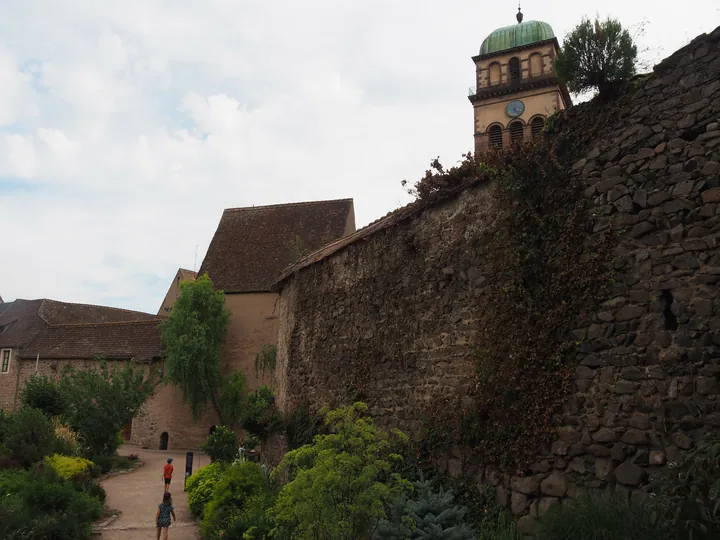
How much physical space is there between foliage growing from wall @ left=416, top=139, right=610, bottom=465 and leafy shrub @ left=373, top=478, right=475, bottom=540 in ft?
2.35

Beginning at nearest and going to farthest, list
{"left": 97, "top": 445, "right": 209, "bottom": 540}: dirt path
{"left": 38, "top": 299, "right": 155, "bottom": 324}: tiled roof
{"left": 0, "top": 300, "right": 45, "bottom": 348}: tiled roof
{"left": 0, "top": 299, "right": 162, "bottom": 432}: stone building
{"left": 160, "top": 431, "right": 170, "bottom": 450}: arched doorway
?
{"left": 97, "top": 445, "right": 209, "bottom": 540}: dirt path
{"left": 160, "top": 431, "right": 170, "bottom": 450}: arched doorway
{"left": 0, "top": 299, "right": 162, "bottom": 432}: stone building
{"left": 0, "top": 300, "right": 45, "bottom": 348}: tiled roof
{"left": 38, "top": 299, "right": 155, "bottom": 324}: tiled roof

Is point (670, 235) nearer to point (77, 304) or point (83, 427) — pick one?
point (83, 427)

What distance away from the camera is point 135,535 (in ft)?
38.5

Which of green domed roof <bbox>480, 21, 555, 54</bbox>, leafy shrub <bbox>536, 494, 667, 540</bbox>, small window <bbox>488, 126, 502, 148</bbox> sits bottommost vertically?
leafy shrub <bbox>536, 494, 667, 540</bbox>

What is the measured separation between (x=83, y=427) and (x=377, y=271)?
50.1 feet

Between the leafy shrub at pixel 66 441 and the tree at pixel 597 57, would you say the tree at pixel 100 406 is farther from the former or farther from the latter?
the tree at pixel 597 57

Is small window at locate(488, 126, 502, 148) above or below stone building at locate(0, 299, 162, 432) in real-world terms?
above

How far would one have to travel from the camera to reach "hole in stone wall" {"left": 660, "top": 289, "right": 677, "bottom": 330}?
505 centimetres

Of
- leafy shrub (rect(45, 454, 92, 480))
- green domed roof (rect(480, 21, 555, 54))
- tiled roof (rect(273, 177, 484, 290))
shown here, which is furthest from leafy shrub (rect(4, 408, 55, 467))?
green domed roof (rect(480, 21, 555, 54))

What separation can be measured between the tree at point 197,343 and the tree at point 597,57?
2020 cm

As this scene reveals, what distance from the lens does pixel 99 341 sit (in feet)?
94.3

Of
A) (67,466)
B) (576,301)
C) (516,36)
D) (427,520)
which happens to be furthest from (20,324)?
(576,301)

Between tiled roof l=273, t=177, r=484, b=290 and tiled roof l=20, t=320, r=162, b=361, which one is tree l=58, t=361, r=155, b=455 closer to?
tiled roof l=20, t=320, r=162, b=361

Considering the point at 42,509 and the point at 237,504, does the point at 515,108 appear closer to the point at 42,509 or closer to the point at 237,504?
the point at 237,504
